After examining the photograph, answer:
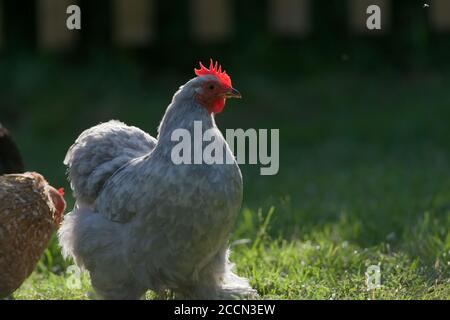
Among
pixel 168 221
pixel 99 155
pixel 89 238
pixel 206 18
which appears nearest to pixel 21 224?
pixel 89 238

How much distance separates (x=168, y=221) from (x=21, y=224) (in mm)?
964

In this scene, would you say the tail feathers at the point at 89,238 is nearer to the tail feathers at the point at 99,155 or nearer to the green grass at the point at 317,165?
the tail feathers at the point at 99,155

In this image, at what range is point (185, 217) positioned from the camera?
13.9 ft

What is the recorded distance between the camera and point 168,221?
14.0 ft

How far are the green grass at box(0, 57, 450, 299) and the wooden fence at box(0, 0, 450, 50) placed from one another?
747 mm

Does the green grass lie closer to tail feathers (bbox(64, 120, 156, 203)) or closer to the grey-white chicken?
the grey-white chicken

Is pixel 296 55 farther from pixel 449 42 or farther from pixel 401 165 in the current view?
pixel 401 165

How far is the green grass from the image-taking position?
5.25m

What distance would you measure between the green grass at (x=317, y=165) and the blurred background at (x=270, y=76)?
0.03 metres

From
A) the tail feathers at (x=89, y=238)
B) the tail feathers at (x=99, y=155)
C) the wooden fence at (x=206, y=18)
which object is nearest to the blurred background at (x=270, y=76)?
the wooden fence at (x=206, y=18)

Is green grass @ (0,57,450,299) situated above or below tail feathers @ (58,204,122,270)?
below

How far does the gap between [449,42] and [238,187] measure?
850cm

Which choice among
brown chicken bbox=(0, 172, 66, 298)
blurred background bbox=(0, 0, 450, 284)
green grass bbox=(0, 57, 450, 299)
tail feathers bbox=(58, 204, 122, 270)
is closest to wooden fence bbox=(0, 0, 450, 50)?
blurred background bbox=(0, 0, 450, 284)

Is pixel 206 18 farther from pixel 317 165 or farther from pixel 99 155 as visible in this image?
pixel 99 155
